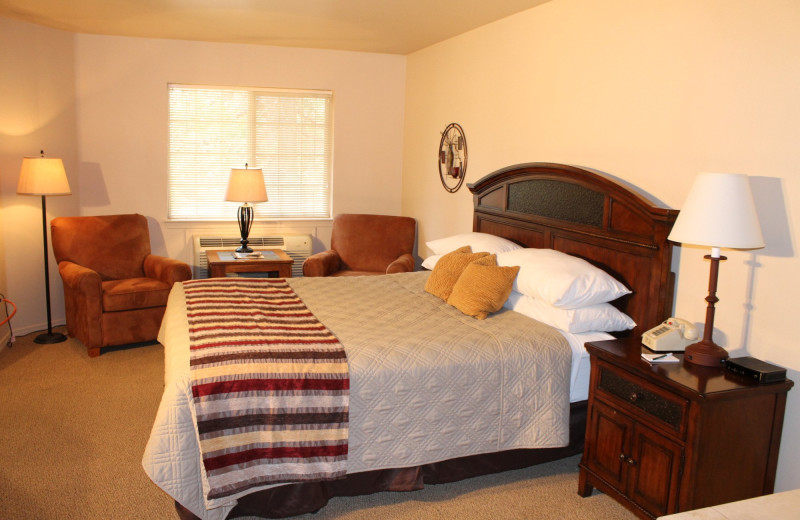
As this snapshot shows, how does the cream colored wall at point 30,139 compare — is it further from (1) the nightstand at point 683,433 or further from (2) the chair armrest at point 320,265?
(1) the nightstand at point 683,433

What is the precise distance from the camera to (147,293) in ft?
15.1

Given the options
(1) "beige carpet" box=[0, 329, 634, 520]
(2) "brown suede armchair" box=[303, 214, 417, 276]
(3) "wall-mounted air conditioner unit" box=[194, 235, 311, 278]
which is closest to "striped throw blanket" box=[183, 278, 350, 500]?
(1) "beige carpet" box=[0, 329, 634, 520]

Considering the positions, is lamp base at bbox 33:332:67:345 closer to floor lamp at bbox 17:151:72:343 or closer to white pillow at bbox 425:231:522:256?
floor lamp at bbox 17:151:72:343

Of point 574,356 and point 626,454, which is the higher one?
point 574,356

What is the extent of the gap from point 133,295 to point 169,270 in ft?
1.02

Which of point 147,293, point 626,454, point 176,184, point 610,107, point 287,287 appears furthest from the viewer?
point 176,184

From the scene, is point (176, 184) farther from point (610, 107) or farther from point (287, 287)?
point (610, 107)

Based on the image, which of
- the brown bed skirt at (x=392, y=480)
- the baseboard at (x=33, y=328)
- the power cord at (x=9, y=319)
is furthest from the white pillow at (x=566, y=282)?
the baseboard at (x=33, y=328)

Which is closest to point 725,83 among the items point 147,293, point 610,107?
point 610,107

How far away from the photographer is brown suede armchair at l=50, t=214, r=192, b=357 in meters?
4.45

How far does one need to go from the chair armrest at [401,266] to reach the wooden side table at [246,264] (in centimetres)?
85

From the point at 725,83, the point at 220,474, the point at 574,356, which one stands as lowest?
the point at 220,474

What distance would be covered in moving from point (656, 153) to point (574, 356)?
3.31ft

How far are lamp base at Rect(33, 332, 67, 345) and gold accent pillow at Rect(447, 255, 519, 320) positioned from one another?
307 centimetres
